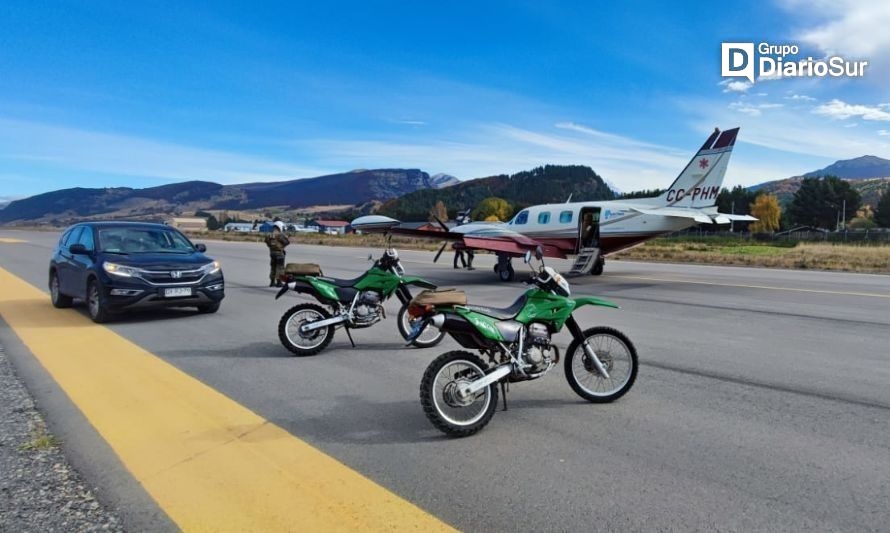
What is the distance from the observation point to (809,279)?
17844 millimetres

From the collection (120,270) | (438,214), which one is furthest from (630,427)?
(438,214)

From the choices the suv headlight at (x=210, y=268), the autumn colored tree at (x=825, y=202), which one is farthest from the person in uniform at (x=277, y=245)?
the autumn colored tree at (x=825, y=202)

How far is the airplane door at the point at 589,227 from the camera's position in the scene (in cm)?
1770

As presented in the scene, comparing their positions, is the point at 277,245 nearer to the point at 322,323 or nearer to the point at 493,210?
the point at 322,323

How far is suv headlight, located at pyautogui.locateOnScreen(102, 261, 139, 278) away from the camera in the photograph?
9070 mm

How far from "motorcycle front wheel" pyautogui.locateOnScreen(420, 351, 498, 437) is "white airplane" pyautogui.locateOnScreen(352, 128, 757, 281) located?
1217cm

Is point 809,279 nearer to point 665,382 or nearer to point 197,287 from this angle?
point 665,382

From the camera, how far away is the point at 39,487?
3555 millimetres

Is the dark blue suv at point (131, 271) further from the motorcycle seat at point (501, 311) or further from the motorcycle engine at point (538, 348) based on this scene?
the motorcycle engine at point (538, 348)

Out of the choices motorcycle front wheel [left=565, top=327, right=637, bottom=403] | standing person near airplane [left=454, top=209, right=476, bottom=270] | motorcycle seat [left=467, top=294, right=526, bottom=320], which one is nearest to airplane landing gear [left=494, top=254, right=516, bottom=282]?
standing person near airplane [left=454, top=209, right=476, bottom=270]

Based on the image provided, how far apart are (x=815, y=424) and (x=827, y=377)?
70.6 inches

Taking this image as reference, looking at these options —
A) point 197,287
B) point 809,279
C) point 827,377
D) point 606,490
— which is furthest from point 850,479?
point 809,279

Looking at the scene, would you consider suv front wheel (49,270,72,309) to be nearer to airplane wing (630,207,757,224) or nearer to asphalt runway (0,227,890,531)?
asphalt runway (0,227,890,531)

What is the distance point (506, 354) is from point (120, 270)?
713 centimetres
